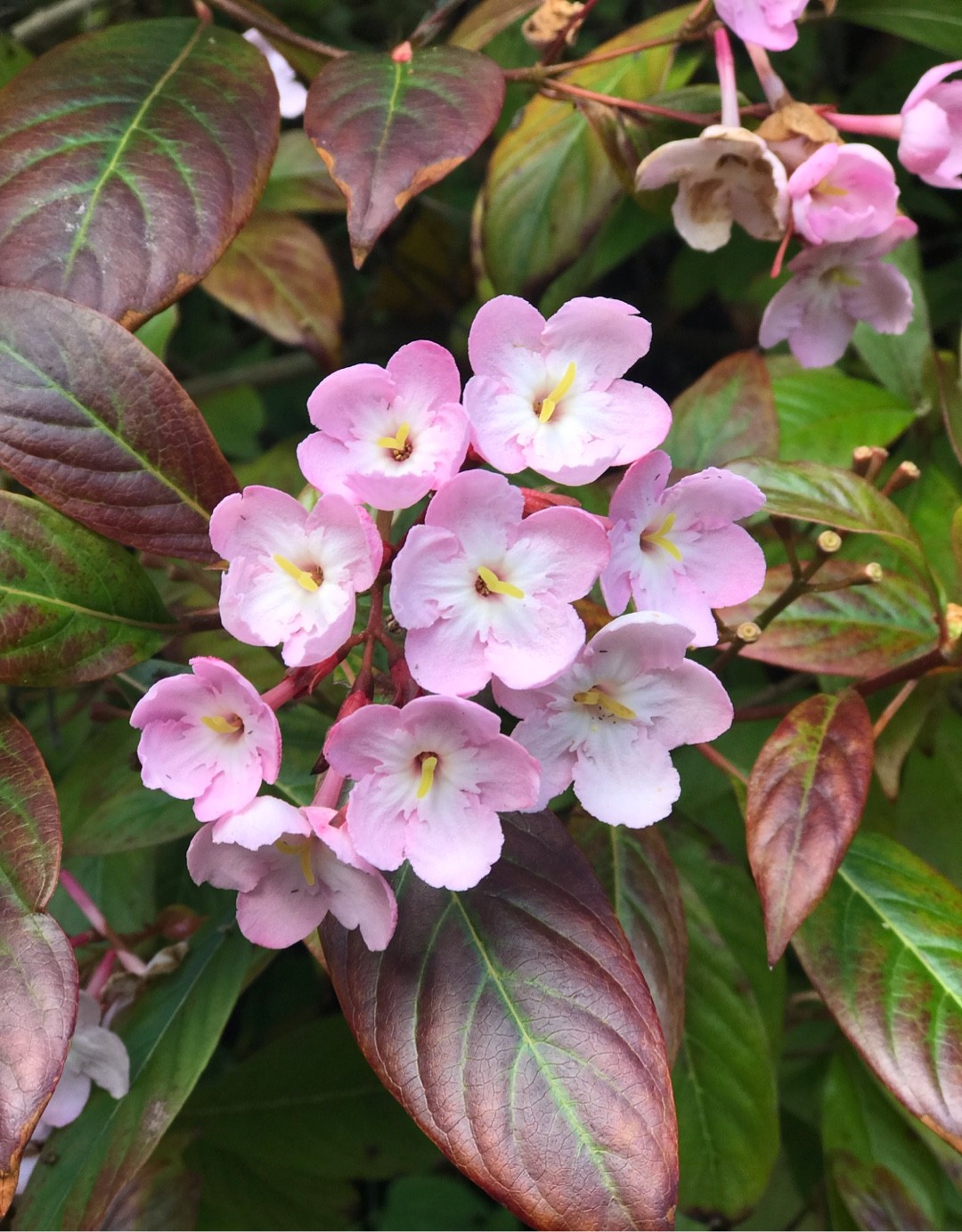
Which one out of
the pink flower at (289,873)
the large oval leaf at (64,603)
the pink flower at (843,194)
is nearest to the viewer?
the pink flower at (289,873)

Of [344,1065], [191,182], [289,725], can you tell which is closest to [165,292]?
[191,182]

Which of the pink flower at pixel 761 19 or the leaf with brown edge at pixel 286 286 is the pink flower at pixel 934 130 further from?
the leaf with brown edge at pixel 286 286

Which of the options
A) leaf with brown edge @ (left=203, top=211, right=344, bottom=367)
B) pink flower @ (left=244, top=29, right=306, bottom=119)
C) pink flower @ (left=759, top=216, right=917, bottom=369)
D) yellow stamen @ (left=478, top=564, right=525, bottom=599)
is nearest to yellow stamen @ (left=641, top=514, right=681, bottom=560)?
yellow stamen @ (left=478, top=564, right=525, bottom=599)

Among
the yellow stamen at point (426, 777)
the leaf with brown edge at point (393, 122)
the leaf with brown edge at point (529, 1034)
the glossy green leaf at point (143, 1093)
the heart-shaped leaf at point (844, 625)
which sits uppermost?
the leaf with brown edge at point (393, 122)

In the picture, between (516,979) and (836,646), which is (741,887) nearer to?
(836,646)

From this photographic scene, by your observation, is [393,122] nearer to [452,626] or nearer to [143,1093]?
[452,626]

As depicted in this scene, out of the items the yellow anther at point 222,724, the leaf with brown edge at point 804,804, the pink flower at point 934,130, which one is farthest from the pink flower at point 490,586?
the pink flower at point 934,130

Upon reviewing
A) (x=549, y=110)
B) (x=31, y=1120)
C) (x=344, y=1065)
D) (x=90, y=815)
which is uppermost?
(x=549, y=110)
